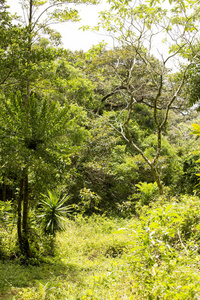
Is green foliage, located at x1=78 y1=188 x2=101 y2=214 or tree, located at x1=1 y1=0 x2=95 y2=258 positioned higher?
tree, located at x1=1 y1=0 x2=95 y2=258

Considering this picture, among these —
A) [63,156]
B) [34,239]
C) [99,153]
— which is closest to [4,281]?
[34,239]

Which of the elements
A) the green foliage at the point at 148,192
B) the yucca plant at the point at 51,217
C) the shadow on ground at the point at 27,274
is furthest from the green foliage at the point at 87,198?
the shadow on ground at the point at 27,274

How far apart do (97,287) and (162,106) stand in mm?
10772

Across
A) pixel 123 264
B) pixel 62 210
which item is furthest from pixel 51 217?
pixel 123 264

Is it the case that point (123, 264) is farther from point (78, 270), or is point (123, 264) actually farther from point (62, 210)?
point (62, 210)

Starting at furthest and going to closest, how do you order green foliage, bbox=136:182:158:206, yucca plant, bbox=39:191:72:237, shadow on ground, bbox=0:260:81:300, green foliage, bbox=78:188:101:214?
green foliage, bbox=136:182:158:206, green foliage, bbox=78:188:101:214, yucca plant, bbox=39:191:72:237, shadow on ground, bbox=0:260:81:300

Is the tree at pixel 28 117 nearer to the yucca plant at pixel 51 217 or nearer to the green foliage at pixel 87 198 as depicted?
the yucca plant at pixel 51 217

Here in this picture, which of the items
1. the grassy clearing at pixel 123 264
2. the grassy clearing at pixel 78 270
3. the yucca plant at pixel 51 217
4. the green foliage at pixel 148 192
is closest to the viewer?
the grassy clearing at pixel 123 264

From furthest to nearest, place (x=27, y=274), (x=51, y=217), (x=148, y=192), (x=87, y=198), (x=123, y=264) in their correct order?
1. (x=148, y=192)
2. (x=87, y=198)
3. (x=51, y=217)
4. (x=27, y=274)
5. (x=123, y=264)

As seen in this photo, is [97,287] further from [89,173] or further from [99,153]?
[99,153]

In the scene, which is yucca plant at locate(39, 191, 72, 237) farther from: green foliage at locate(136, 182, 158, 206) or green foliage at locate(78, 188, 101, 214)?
green foliage at locate(136, 182, 158, 206)

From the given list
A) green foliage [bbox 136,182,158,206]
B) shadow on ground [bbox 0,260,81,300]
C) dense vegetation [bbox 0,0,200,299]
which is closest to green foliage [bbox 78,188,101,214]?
dense vegetation [bbox 0,0,200,299]

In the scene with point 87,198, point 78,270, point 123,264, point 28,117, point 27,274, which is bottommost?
point 78,270

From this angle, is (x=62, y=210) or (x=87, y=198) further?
(x=87, y=198)
